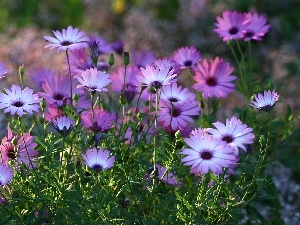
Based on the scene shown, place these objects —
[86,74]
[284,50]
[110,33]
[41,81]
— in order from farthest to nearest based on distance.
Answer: [110,33]
[284,50]
[41,81]
[86,74]

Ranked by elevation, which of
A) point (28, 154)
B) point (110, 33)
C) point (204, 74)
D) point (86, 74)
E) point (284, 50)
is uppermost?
point (110, 33)

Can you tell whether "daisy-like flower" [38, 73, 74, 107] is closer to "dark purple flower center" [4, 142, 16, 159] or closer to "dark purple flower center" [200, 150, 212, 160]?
"dark purple flower center" [4, 142, 16, 159]

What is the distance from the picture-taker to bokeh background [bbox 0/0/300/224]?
377cm

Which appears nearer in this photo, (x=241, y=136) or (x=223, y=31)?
(x=241, y=136)

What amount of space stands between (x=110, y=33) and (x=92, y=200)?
3.04m

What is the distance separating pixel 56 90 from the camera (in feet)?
6.95

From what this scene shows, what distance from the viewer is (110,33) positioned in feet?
15.8

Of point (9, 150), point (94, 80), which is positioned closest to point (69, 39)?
point (94, 80)

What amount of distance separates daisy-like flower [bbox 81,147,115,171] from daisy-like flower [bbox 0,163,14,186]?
188 mm

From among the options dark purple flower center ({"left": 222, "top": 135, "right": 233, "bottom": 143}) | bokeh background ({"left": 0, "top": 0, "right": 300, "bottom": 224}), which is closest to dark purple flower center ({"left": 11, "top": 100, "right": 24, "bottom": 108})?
dark purple flower center ({"left": 222, "top": 135, "right": 233, "bottom": 143})

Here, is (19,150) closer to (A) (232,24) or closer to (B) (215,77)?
(B) (215,77)

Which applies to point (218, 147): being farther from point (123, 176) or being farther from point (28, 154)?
point (28, 154)

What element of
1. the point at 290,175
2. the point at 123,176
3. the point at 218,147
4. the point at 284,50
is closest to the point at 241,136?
the point at 218,147

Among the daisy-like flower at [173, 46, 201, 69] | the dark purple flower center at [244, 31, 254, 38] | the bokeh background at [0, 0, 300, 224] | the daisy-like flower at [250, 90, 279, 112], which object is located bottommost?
the daisy-like flower at [250, 90, 279, 112]
